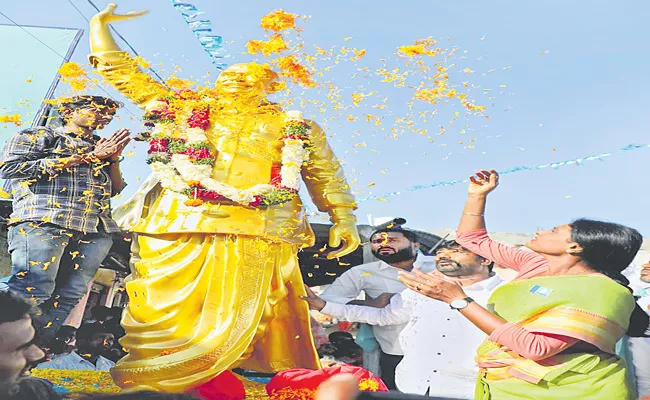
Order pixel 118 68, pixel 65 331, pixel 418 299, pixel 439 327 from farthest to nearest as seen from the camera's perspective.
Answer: pixel 65 331
pixel 418 299
pixel 118 68
pixel 439 327

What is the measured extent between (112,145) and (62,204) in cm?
52

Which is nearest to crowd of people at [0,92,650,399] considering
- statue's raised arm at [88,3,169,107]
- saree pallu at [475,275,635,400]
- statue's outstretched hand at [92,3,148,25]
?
saree pallu at [475,275,635,400]

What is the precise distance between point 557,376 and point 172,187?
251cm

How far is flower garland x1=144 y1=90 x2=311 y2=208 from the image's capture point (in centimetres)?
394

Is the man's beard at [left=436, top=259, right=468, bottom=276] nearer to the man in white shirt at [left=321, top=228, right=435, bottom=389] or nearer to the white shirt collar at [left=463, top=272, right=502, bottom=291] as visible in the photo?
the white shirt collar at [left=463, top=272, right=502, bottom=291]

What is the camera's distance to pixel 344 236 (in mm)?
4250

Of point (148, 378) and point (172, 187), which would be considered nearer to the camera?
point (148, 378)

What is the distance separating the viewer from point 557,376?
2.96m

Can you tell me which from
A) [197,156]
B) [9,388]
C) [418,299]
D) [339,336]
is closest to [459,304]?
[418,299]

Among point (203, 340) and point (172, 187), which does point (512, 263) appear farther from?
point (172, 187)

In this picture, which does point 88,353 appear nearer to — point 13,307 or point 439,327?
point 13,307

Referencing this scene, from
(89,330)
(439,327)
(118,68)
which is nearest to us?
(439,327)

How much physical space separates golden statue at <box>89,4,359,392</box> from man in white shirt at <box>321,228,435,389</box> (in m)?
0.68

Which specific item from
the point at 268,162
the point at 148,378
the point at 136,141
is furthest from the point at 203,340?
the point at 136,141
